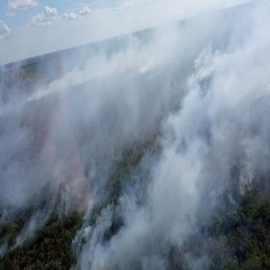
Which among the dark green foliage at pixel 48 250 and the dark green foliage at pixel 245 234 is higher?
the dark green foliage at pixel 48 250

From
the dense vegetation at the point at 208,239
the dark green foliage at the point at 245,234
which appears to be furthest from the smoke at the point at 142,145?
the dark green foliage at the point at 245,234

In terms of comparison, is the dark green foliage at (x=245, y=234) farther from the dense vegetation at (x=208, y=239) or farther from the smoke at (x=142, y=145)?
the smoke at (x=142, y=145)

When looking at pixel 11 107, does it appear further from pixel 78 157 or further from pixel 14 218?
pixel 14 218

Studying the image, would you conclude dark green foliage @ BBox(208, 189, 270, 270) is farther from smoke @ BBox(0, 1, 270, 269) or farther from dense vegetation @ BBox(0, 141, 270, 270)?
smoke @ BBox(0, 1, 270, 269)

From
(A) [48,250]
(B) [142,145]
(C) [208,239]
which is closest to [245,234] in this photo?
(C) [208,239]

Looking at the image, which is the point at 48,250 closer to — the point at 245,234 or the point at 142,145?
the point at 245,234

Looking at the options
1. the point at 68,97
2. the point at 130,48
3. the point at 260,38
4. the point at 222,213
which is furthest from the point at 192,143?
the point at 130,48

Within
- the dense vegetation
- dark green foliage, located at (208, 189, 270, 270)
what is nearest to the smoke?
the dense vegetation
